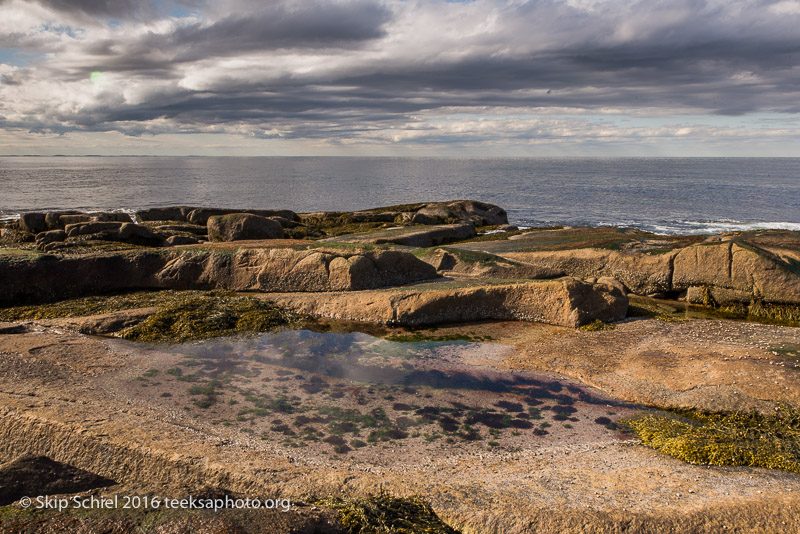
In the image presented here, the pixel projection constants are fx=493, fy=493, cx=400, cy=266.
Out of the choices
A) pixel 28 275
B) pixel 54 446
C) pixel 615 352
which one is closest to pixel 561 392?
pixel 615 352

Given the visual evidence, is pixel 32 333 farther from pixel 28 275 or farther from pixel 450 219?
pixel 450 219

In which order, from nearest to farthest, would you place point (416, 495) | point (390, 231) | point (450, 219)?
point (416, 495), point (390, 231), point (450, 219)

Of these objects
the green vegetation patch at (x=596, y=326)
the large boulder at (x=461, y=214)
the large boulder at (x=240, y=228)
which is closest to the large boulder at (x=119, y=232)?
the large boulder at (x=240, y=228)

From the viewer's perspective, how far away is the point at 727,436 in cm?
963

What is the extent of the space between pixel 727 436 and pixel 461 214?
37.4 m

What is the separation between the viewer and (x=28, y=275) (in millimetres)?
18469

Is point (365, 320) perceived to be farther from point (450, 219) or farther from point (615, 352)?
point (450, 219)

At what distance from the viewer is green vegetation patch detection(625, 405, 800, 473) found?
8867 millimetres

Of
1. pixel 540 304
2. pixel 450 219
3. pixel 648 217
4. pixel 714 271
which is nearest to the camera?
pixel 540 304

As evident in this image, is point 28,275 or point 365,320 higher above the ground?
point 28,275

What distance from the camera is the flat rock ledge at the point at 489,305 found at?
1645 centimetres

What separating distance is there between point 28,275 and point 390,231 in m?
20.5

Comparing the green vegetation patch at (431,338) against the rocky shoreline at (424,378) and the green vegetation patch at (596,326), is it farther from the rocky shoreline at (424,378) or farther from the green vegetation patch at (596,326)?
the green vegetation patch at (596,326)

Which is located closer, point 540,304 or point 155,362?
point 155,362
